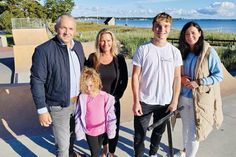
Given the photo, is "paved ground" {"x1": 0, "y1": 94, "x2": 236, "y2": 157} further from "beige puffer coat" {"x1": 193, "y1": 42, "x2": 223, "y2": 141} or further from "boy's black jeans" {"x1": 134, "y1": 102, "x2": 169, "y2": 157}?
"beige puffer coat" {"x1": 193, "y1": 42, "x2": 223, "y2": 141}

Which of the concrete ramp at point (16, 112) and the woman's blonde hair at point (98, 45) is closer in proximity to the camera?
the woman's blonde hair at point (98, 45)

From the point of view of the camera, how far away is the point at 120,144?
14.1ft

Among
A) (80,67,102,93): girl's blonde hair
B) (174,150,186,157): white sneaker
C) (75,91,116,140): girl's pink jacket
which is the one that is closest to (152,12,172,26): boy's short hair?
(80,67,102,93): girl's blonde hair

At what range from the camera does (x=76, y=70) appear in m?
3.02

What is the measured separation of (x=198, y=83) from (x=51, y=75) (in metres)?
1.58

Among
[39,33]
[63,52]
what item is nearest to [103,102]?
[63,52]

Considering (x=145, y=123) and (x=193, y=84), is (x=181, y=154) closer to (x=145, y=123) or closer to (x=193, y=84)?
(x=145, y=123)

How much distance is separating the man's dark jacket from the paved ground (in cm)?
134

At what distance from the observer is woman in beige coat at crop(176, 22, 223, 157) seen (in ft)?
10.5

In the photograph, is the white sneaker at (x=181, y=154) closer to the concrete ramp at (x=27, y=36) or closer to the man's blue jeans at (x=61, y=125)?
the man's blue jeans at (x=61, y=125)

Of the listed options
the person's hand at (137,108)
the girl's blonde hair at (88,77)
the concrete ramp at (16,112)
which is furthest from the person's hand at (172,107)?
the concrete ramp at (16,112)

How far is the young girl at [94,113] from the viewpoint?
3.19m

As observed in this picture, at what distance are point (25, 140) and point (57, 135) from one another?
1.52m

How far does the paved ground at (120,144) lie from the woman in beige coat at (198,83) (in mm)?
777
